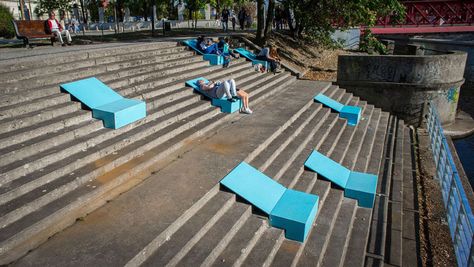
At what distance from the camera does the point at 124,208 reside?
523 centimetres

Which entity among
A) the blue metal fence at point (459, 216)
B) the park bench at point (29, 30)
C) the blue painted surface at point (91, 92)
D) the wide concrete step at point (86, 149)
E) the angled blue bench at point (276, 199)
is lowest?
the blue metal fence at point (459, 216)

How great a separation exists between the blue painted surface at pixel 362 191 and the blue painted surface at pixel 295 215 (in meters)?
1.57

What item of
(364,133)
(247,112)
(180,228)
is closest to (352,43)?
(364,133)

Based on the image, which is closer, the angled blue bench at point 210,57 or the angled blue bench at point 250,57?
the angled blue bench at point 210,57

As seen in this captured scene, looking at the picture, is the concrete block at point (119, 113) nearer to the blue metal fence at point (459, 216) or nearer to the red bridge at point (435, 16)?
the blue metal fence at point (459, 216)

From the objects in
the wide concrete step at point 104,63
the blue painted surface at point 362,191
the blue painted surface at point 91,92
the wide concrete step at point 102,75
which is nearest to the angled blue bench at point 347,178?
the blue painted surface at point 362,191

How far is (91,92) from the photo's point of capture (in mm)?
8070

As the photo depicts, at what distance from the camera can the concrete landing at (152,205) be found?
4.23 meters

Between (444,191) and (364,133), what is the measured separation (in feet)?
10.4

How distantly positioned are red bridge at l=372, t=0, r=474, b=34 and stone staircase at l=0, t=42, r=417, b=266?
22391 mm

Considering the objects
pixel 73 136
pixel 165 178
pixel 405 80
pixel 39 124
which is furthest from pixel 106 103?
pixel 405 80

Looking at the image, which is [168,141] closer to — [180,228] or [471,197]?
[180,228]

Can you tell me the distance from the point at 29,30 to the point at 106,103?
8036 millimetres

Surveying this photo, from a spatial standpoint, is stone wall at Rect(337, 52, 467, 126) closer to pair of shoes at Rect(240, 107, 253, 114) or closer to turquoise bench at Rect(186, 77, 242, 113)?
pair of shoes at Rect(240, 107, 253, 114)
